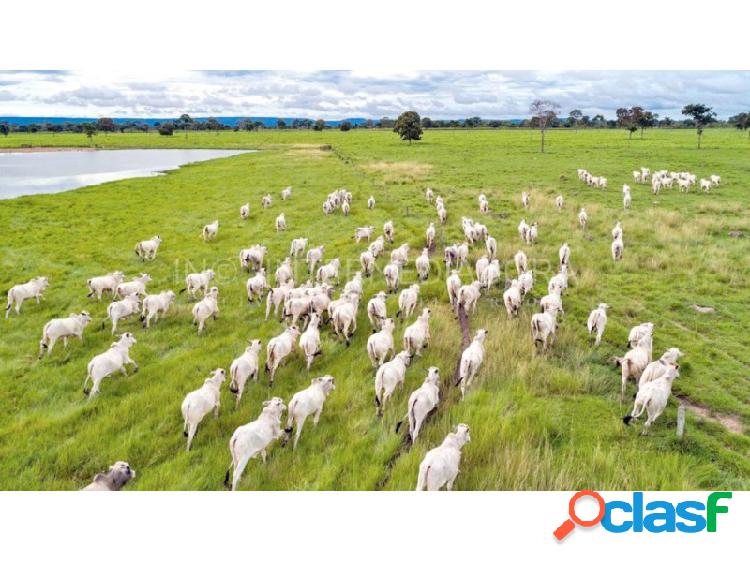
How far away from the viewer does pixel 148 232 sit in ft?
88.6

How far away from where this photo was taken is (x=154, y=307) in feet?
45.5

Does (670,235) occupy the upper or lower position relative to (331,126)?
lower

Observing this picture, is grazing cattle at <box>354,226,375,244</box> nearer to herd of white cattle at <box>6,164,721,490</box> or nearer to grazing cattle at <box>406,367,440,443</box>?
herd of white cattle at <box>6,164,721,490</box>

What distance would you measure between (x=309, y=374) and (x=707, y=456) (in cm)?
776

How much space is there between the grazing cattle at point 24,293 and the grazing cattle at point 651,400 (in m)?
17.2

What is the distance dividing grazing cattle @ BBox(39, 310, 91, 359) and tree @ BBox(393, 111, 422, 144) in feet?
269

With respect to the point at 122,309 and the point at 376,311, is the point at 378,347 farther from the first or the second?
the point at 122,309

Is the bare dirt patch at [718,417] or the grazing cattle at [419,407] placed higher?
the grazing cattle at [419,407]

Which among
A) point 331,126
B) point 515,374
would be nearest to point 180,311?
point 515,374

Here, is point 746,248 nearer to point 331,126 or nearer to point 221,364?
point 221,364

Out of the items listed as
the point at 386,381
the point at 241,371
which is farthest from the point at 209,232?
the point at 386,381

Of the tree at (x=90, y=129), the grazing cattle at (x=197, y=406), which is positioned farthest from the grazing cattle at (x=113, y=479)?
the tree at (x=90, y=129)

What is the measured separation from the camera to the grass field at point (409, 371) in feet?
24.8

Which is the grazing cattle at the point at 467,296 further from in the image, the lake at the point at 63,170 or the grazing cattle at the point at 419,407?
the lake at the point at 63,170
